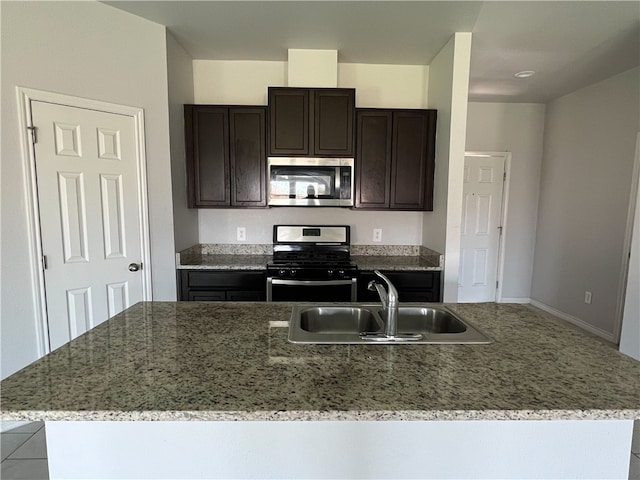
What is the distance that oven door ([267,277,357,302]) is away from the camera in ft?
8.88

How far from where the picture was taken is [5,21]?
200 cm

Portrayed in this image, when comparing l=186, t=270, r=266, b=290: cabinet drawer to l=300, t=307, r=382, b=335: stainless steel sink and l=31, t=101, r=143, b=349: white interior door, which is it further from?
l=300, t=307, r=382, b=335: stainless steel sink

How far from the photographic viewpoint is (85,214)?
2.35m

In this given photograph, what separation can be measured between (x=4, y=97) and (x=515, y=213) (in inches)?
203

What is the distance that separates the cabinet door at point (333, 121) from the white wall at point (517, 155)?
7.32 ft

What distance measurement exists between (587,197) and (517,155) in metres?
1.00

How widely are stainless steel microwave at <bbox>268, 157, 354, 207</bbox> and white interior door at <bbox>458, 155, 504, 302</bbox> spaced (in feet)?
7.34

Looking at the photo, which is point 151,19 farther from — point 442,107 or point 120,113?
point 442,107

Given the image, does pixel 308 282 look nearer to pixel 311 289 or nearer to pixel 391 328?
pixel 311 289

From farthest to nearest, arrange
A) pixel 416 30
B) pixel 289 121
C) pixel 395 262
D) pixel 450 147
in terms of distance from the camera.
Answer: pixel 395 262 < pixel 289 121 < pixel 450 147 < pixel 416 30

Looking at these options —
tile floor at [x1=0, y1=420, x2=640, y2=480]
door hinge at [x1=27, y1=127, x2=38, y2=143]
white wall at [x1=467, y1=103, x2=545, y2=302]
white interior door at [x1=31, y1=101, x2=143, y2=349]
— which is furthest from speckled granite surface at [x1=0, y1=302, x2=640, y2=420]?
white wall at [x1=467, y1=103, x2=545, y2=302]

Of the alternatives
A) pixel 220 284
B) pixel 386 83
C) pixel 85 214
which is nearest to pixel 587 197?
pixel 386 83

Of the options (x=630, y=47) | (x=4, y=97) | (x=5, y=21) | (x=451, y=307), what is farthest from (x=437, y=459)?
(x=630, y=47)

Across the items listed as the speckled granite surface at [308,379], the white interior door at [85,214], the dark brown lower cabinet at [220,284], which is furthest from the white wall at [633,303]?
the white interior door at [85,214]
